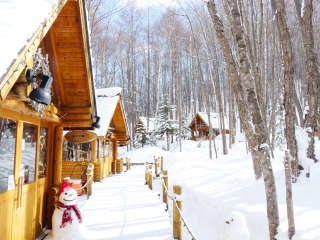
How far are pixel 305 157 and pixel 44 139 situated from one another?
6137 mm

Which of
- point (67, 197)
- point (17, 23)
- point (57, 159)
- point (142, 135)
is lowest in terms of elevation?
point (67, 197)

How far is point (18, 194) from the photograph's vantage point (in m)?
3.40

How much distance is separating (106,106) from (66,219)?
27.3 feet

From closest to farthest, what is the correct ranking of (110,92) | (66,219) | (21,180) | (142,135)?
(21,180) → (66,219) → (110,92) → (142,135)

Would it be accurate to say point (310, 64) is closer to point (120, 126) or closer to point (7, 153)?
point (7, 153)

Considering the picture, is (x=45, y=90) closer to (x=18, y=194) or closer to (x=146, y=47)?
(x=18, y=194)

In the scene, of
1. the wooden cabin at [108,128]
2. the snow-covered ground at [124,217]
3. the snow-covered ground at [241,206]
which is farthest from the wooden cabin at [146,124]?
the snow-covered ground at [124,217]

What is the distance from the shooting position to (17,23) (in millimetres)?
2232

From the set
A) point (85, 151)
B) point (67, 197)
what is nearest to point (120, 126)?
point (85, 151)

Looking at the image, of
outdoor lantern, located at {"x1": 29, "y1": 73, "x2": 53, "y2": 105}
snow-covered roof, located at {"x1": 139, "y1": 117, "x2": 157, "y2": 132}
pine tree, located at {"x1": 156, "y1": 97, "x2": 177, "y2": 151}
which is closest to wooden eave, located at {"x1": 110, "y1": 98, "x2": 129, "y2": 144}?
pine tree, located at {"x1": 156, "y1": 97, "x2": 177, "y2": 151}

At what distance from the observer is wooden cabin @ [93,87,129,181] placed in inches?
437

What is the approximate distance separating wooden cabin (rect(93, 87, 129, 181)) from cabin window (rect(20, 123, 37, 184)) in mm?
5235

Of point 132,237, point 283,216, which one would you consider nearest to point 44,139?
point 132,237

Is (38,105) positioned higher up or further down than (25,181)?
higher up
